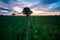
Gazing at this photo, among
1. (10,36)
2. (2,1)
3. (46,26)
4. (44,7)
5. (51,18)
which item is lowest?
(10,36)

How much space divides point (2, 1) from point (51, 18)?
1.06 metres

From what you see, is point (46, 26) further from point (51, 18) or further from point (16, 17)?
point (16, 17)

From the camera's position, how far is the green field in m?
2.25

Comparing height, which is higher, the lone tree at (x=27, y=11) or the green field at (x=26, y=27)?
the lone tree at (x=27, y=11)

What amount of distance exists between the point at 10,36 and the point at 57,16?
1030 mm

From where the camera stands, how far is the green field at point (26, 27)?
225 centimetres

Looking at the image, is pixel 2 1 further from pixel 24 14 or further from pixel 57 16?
pixel 57 16

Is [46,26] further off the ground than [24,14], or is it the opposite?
[24,14]

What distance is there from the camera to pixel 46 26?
2275 mm

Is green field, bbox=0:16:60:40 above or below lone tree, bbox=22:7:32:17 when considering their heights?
below

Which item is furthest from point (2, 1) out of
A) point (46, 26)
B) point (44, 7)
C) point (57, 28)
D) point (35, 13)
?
point (57, 28)

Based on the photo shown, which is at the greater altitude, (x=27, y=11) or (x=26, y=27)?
(x=27, y=11)

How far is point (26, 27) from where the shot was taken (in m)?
2.30

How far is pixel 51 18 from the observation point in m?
2.30
